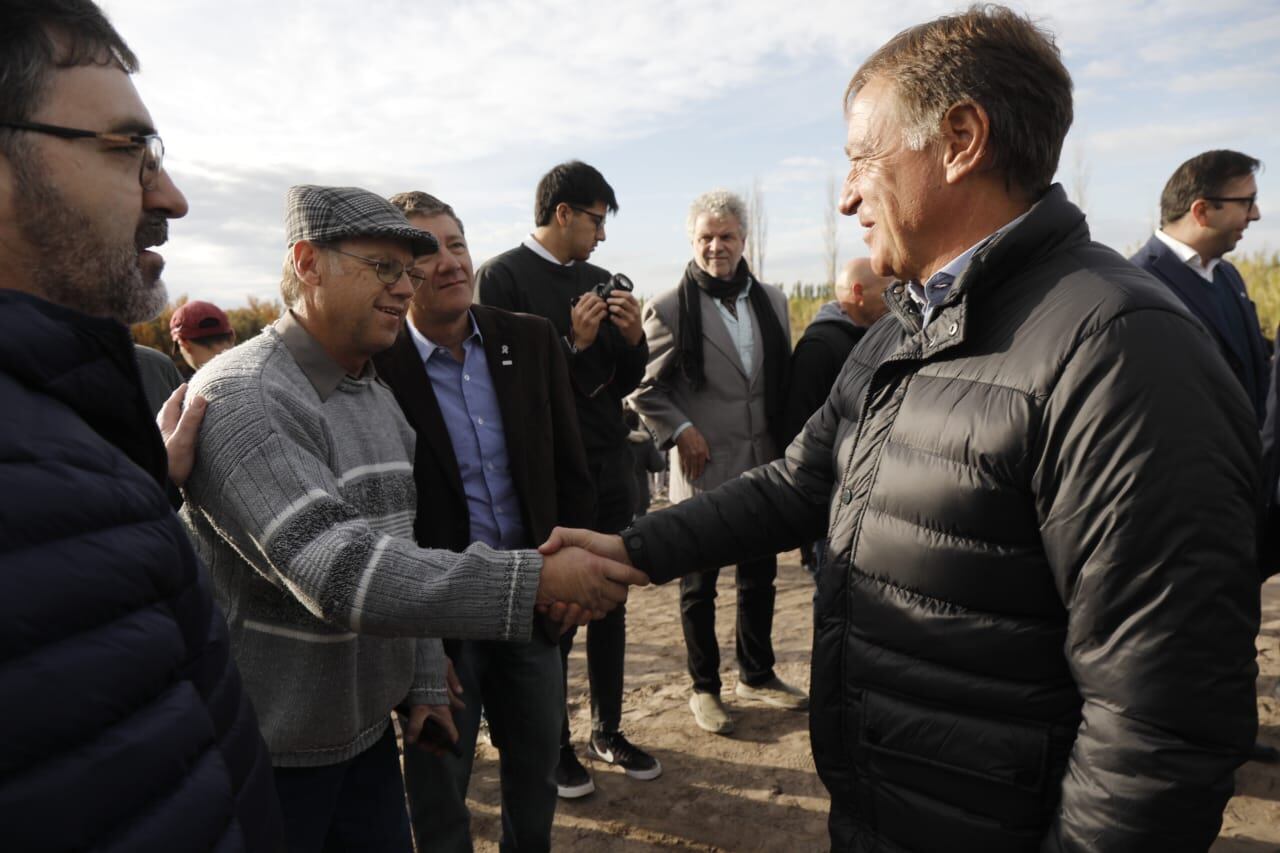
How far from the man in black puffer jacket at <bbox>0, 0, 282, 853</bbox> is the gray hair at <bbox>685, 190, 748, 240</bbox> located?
11.9 feet

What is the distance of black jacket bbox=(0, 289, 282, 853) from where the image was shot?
2.81 feet

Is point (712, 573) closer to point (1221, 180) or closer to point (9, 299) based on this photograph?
point (1221, 180)

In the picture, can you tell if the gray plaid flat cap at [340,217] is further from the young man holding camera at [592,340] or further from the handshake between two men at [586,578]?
the young man holding camera at [592,340]

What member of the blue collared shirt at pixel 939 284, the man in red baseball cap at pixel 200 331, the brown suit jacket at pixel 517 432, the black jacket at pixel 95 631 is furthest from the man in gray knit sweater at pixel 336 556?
the man in red baseball cap at pixel 200 331

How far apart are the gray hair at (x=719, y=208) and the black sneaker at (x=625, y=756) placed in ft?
9.04

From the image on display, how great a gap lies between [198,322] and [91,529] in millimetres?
4693

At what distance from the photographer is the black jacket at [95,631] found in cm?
86

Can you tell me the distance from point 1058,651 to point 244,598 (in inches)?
70.0

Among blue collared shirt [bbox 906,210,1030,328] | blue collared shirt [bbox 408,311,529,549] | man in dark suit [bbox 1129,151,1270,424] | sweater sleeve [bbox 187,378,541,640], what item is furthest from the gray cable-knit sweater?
man in dark suit [bbox 1129,151,1270,424]

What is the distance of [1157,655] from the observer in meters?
1.26

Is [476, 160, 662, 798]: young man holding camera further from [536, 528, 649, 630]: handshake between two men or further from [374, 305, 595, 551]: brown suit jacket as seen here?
[536, 528, 649, 630]: handshake between two men

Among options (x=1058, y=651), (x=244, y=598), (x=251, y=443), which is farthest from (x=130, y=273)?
(x=1058, y=651)

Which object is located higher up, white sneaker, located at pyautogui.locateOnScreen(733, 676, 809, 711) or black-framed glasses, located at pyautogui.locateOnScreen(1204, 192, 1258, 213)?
black-framed glasses, located at pyautogui.locateOnScreen(1204, 192, 1258, 213)

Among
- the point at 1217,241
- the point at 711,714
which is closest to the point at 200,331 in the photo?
the point at 711,714
